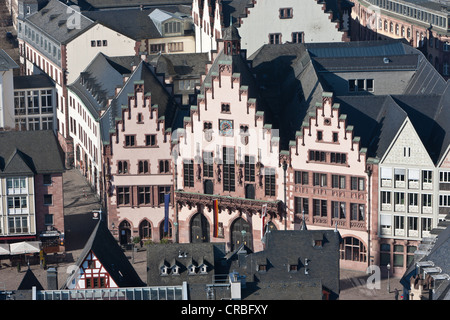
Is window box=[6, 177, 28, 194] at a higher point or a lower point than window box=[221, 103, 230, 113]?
lower

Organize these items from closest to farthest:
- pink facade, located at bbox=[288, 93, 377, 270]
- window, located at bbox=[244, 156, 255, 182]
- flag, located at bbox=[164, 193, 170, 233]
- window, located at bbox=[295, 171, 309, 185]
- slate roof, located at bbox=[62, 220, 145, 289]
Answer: slate roof, located at bbox=[62, 220, 145, 289], pink facade, located at bbox=[288, 93, 377, 270], window, located at bbox=[295, 171, 309, 185], window, located at bbox=[244, 156, 255, 182], flag, located at bbox=[164, 193, 170, 233]

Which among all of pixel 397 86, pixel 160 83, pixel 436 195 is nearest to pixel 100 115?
pixel 160 83

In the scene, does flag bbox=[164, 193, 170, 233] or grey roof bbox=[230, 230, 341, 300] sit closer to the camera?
grey roof bbox=[230, 230, 341, 300]

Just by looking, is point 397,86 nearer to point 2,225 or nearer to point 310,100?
point 310,100

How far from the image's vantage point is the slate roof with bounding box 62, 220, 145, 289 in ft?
392

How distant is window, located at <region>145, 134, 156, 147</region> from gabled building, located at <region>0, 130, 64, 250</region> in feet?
35.0

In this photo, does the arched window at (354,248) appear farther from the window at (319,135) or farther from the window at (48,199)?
the window at (48,199)

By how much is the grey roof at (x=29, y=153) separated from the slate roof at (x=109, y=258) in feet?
106

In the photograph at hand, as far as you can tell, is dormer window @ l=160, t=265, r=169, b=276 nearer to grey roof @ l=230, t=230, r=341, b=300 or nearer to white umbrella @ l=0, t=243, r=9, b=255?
grey roof @ l=230, t=230, r=341, b=300

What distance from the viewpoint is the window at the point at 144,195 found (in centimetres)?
16438

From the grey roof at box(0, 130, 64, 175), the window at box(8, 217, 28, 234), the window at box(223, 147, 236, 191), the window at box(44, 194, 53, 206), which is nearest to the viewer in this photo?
the window at box(223, 147, 236, 191)

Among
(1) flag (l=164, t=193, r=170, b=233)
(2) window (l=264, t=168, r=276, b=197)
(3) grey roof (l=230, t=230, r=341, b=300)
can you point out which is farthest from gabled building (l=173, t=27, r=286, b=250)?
(3) grey roof (l=230, t=230, r=341, b=300)

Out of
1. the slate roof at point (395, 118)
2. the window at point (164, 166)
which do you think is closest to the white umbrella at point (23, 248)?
the window at point (164, 166)

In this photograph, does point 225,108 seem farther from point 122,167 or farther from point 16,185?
point 16,185
